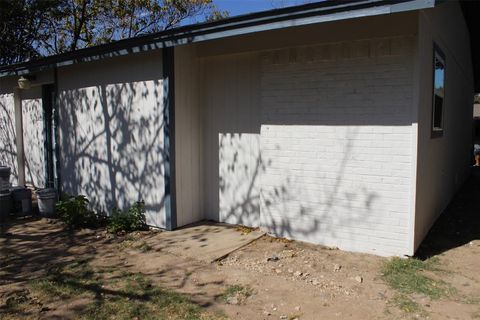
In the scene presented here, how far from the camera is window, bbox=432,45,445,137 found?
6.05m

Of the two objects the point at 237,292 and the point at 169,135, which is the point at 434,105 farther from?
the point at 237,292

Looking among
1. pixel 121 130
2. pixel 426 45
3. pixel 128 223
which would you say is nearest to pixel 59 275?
pixel 128 223

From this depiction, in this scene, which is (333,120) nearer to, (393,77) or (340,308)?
(393,77)

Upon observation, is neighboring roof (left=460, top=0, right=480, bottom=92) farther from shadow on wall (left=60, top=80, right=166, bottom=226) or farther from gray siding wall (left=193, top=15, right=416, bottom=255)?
shadow on wall (left=60, top=80, right=166, bottom=226)

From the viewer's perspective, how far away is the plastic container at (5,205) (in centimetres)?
762

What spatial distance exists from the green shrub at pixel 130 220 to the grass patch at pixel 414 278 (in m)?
3.76

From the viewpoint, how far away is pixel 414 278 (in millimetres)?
4535

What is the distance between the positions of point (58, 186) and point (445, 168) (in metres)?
7.62

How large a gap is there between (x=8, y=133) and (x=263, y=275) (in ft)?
28.5

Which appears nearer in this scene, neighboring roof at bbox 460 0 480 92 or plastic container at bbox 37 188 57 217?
plastic container at bbox 37 188 57 217

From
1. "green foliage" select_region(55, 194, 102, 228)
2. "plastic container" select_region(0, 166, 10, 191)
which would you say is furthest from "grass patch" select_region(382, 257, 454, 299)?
"plastic container" select_region(0, 166, 10, 191)

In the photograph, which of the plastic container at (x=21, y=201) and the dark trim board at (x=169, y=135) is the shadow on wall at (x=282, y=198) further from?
the plastic container at (x=21, y=201)

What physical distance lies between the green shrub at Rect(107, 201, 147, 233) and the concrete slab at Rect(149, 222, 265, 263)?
544mm

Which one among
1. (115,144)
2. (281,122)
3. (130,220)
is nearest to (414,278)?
(281,122)
